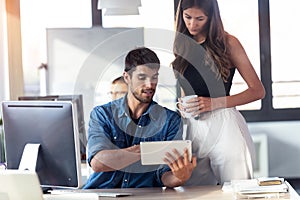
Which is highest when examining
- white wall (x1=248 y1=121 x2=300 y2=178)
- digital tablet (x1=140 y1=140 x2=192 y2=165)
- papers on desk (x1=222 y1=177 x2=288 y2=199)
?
digital tablet (x1=140 y1=140 x2=192 y2=165)

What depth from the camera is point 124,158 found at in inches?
108

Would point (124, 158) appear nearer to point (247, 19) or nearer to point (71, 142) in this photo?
point (71, 142)

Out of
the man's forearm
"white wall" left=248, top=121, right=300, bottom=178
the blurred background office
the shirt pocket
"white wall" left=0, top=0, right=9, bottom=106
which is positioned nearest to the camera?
the man's forearm

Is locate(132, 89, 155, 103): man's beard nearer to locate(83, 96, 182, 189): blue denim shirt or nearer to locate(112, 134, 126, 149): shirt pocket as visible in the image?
locate(83, 96, 182, 189): blue denim shirt

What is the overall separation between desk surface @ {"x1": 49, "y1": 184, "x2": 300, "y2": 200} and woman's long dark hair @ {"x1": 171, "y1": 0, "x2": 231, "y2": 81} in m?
0.83

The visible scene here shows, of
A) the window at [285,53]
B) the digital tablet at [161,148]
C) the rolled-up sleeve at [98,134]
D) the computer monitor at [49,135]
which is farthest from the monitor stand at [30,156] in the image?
the window at [285,53]

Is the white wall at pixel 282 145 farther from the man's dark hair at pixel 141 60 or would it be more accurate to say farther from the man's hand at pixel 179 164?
the man's hand at pixel 179 164

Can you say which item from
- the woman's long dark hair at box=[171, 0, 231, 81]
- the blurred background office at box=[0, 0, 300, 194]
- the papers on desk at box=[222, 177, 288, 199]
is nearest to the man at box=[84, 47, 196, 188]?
the papers on desk at box=[222, 177, 288, 199]

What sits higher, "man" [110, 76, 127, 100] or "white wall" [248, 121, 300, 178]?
"man" [110, 76, 127, 100]

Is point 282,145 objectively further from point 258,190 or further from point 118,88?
point 258,190

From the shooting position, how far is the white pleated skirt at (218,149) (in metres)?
3.01

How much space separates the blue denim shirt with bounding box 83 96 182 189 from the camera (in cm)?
277

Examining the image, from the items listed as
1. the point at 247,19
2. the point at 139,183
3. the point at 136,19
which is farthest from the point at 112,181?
the point at 247,19

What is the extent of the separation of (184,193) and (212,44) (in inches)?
40.4
